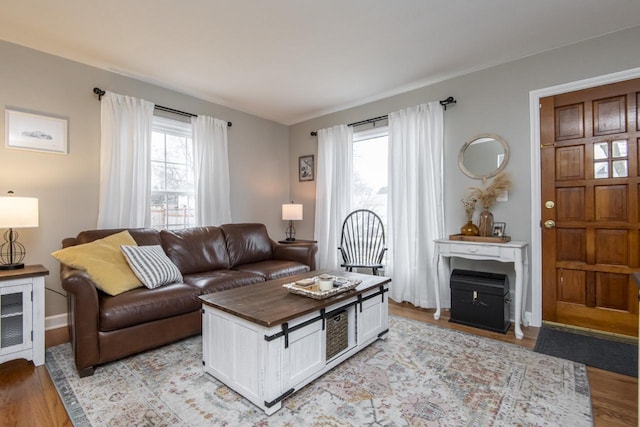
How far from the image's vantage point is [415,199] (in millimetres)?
3467

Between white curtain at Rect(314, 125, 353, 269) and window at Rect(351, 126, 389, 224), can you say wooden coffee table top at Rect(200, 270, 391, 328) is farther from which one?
white curtain at Rect(314, 125, 353, 269)

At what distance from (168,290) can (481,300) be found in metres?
2.67

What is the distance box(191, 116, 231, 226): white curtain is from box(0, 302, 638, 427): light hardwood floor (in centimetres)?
203

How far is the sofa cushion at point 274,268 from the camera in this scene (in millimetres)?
3125

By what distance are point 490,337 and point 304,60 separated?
3013 millimetres

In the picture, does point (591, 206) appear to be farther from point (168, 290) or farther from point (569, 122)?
point (168, 290)

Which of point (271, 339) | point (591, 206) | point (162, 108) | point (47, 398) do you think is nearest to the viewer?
point (271, 339)

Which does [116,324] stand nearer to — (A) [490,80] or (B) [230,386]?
(B) [230,386]

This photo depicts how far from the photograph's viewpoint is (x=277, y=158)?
15.8ft

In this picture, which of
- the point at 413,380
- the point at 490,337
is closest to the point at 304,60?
the point at 413,380

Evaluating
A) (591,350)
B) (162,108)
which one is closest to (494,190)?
(591,350)

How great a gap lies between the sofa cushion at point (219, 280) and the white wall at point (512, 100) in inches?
85.9

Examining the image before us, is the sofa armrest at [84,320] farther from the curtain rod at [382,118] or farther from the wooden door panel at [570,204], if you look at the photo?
the wooden door panel at [570,204]

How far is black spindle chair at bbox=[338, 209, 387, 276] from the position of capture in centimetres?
387
